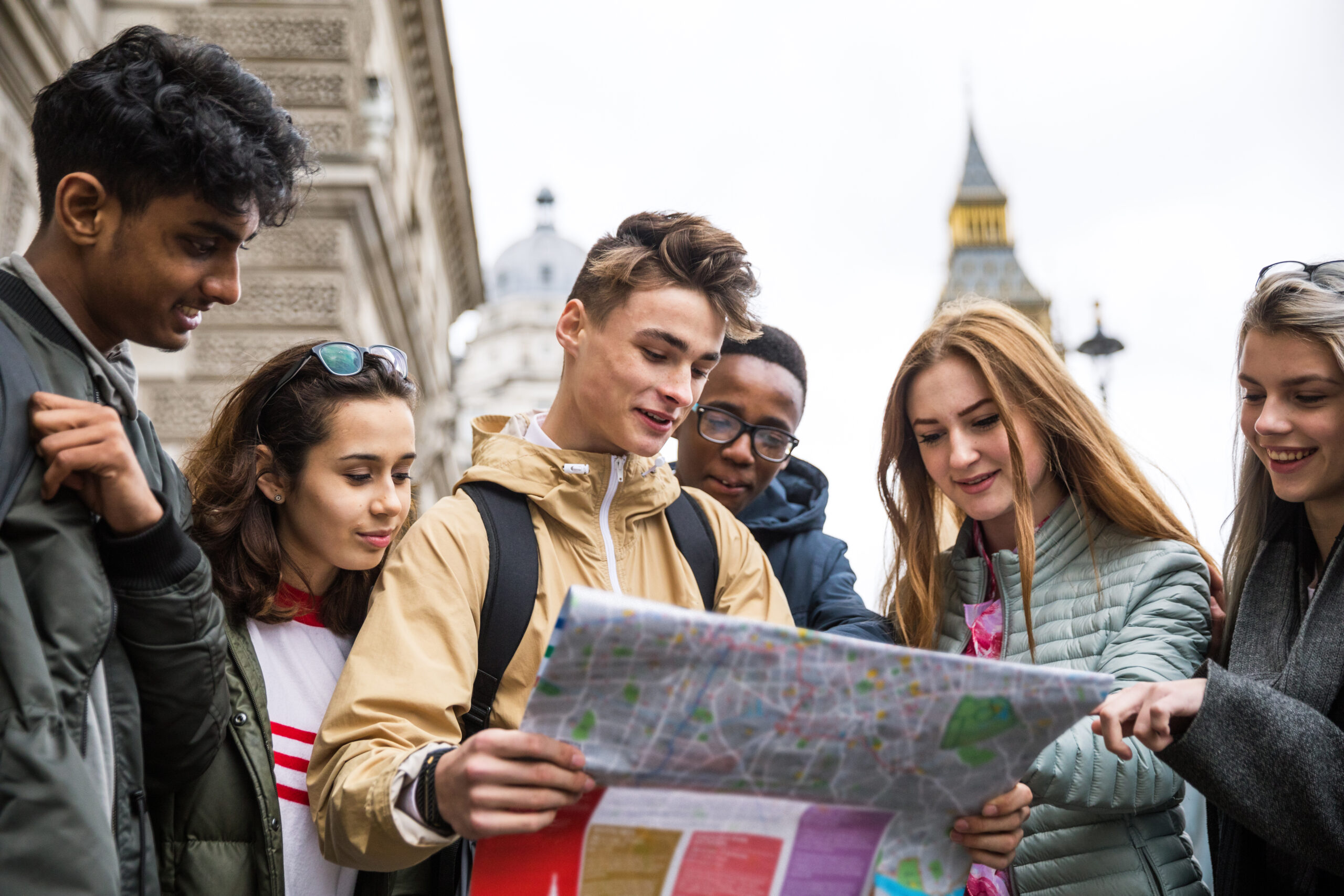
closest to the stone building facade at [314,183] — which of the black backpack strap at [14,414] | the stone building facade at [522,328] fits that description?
the black backpack strap at [14,414]

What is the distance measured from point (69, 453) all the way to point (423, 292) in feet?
54.5

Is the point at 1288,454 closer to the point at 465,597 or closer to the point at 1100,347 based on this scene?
the point at 465,597

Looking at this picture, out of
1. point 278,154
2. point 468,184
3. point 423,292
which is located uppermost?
point 468,184

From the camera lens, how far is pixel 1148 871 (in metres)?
2.22

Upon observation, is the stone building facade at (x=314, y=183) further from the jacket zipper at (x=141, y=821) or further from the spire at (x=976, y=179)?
the spire at (x=976, y=179)

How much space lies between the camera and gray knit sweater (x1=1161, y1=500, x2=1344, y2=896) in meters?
1.96

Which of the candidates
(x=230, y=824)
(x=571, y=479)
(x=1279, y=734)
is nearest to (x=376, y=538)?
(x=571, y=479)

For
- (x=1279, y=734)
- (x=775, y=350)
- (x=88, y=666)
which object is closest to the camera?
(x=88, y=666)

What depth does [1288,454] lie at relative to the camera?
7.63 feet

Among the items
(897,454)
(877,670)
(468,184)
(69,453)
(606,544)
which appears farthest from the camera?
(468,184)

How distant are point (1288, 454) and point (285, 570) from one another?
7.15 feet

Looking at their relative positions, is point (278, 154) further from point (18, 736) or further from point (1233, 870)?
point (1233, 870)

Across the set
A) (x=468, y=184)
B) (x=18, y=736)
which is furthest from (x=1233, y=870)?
(x=468, y=184)

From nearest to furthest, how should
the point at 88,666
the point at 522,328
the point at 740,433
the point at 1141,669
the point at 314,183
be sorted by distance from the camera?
the point at 88,666 < the point at 1141,669 < the point at 740,433 < the point at 314,183 < the point at 522,328
